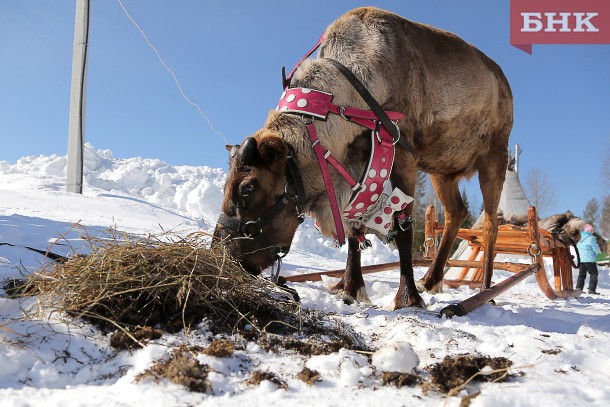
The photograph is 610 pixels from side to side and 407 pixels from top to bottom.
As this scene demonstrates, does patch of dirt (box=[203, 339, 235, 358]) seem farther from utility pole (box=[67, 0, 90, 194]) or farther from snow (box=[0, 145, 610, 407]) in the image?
utility pole (box=[67, 0, 90, 194])

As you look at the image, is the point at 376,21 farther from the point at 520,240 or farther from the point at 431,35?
the point at 520,240

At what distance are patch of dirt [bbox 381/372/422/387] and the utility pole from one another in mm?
12775

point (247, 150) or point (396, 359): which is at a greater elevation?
point (247, 150)

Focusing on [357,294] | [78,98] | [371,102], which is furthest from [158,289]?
[78,98]

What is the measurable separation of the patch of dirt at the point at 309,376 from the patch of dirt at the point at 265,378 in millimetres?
61

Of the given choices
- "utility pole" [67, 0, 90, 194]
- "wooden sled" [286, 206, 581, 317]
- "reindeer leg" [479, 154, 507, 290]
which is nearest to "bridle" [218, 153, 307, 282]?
"wooden sled" [286, 206, 581, 317]

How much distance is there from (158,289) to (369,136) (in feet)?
5.42

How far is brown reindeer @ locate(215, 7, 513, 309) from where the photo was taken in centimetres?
254

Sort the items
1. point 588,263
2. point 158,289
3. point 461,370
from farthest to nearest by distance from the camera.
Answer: point 588,263 → point 158,289 → point 461,370

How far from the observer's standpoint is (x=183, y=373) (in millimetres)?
1281

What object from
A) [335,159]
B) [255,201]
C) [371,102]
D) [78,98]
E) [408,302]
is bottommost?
[408,302]

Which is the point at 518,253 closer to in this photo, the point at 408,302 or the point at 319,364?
the point at 408,302

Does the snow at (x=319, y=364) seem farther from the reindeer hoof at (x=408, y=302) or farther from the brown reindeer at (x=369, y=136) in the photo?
the brown reindeer at (x=369, y=136)

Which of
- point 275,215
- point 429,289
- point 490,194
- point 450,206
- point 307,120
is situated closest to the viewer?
point 275,215
